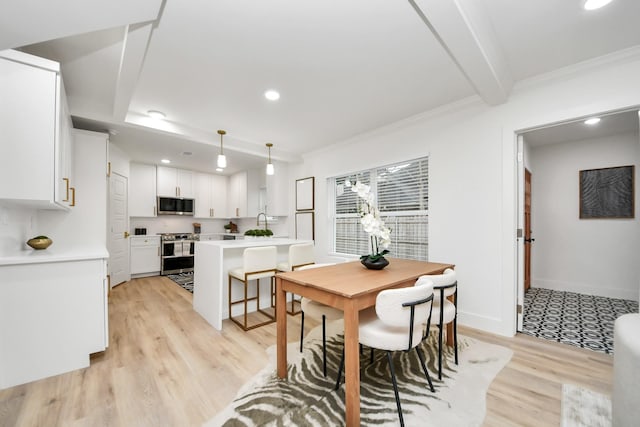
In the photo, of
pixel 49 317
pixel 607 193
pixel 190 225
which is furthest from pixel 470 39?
pixel 190 225

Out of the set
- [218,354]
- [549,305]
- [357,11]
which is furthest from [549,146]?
[218,354]

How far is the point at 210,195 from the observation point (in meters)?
6.52

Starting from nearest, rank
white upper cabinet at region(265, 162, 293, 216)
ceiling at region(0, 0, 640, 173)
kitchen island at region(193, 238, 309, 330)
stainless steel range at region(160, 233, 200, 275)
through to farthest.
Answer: ceiling at region(0, 0, 640, 173) → kitchen island at region(193, 238, 309, 330) → white upper cabinet at region(265, 162, 293, 216) → stainless steel range at region(160, 233, 200, 275)

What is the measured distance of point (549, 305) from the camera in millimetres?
3570

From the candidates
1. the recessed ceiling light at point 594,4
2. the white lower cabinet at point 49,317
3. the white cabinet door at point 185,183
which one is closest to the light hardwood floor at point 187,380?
the white lower cabinet at point 49,317

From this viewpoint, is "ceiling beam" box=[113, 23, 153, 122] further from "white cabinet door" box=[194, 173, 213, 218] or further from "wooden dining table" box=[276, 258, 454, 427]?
"white cabinet door" box=[194, 173, 213, 218]

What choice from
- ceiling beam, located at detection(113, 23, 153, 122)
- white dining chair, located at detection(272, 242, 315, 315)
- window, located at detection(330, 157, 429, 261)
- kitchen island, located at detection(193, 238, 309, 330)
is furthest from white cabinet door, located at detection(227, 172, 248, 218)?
ceiling beam, located at detection(113, 23, 153, 122)

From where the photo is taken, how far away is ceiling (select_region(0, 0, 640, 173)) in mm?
1552

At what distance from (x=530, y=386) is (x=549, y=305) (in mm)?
2399

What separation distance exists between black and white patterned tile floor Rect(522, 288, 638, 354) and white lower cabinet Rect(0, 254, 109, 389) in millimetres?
4028

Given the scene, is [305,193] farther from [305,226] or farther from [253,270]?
[253,270]

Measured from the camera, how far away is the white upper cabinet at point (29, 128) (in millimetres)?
1741

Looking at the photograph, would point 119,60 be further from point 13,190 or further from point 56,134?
point 13,190

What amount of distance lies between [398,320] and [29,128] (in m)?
2.74
